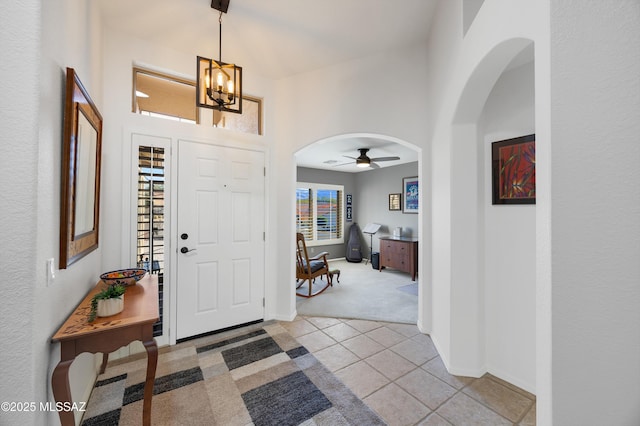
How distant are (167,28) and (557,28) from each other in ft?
9.97

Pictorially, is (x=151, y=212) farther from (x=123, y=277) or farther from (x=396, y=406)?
(x=396, y=406)

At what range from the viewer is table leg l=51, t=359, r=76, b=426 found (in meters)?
1.18

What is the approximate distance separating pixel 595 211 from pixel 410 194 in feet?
17.9

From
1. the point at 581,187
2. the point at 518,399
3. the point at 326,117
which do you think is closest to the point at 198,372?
the point at 518,399

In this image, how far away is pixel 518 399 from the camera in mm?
1882

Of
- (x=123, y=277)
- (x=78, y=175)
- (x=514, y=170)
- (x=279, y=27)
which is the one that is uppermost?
(x=279, y=27)

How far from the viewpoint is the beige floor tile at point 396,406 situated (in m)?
1.69

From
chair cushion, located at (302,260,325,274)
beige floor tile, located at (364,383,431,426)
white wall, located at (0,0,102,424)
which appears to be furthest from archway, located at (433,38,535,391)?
white wall, located at (0,0,102,424)

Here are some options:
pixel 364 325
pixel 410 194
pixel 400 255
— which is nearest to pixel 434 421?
pixel 364 325

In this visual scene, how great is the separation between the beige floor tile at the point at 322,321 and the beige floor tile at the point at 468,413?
152cm

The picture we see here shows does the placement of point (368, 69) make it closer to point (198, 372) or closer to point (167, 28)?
point (167, 28)

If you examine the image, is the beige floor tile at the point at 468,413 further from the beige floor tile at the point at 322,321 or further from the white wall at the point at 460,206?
the beige floor tile at the point at 322,321

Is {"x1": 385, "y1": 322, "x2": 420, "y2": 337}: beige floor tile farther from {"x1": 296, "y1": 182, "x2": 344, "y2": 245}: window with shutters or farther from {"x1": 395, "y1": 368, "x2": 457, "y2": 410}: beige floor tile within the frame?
{"x1": 296, "y1": 182, "x2": 344, "y2": 245}: window with shutters

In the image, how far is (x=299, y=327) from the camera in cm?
304
